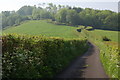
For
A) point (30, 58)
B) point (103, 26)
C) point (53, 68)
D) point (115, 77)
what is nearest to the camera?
point (30, 58)

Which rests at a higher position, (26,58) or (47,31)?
(47,31)

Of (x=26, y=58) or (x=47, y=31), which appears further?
(x=47, y=31)

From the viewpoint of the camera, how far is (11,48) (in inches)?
378

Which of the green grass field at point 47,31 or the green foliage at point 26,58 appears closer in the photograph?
the green foliage at point 26,58

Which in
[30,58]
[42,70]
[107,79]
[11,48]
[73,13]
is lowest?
[107,79]

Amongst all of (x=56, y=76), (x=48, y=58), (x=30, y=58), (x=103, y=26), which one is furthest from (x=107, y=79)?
(x=103, y=26)

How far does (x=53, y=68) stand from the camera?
12.8 m

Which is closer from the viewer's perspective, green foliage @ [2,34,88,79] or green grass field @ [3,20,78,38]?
green foliage @ [2,34,88,79]

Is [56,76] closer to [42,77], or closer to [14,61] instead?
[42,77]

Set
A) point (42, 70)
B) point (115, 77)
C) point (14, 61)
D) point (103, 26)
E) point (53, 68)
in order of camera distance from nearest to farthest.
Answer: point (14, 61) → point (42, 70) → point (115, 77) → point (53, 68) → point (103, 26)

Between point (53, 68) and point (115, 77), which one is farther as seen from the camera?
point (53, 68)

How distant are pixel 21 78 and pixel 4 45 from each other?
1857 mm

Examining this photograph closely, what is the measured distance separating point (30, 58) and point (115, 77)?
5620 mm

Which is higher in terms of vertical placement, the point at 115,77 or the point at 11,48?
the point at 11,48
